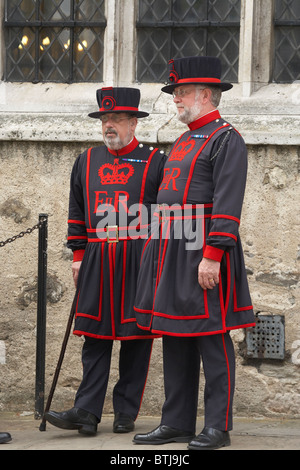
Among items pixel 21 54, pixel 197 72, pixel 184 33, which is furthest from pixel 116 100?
pixel 21 54

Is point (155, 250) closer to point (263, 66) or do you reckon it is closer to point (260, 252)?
point (260, 252)

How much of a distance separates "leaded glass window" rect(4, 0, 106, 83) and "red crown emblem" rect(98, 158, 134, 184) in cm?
140

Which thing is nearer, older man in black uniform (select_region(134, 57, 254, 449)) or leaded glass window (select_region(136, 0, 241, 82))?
older man in black uniform (select_region(134, 57, 254, 449))

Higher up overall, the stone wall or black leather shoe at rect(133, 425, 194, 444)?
the stone wall

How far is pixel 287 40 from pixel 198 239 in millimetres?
2106

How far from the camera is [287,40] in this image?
6.54 m

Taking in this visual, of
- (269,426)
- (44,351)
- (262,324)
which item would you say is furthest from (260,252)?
(44,351)

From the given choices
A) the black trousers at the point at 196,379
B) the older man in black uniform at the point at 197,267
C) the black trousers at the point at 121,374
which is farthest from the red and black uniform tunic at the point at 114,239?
the black trousers at the point at 196,379

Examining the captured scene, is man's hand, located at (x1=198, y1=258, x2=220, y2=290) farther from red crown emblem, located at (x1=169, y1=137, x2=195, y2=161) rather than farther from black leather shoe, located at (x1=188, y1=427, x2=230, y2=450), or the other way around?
black leather shoe, located at (x1=188, y1=427, x2=230, y2=450)

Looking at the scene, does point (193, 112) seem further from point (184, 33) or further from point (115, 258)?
point (184, 33)

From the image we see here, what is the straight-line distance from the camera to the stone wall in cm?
624

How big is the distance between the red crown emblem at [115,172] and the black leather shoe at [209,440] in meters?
1.45

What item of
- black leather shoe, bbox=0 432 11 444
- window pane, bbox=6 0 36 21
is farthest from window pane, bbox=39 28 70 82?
black leather shoe, bbox=0 432 11 444

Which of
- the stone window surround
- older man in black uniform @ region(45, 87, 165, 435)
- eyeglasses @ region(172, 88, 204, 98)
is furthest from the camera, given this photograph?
the stone window surround
